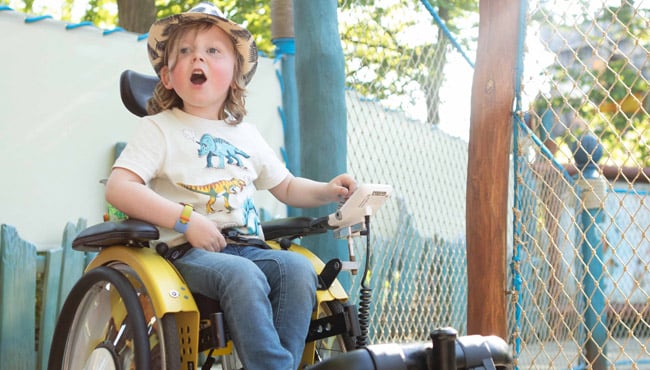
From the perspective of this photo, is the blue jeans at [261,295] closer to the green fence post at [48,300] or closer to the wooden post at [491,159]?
the wooden post at [491,159]

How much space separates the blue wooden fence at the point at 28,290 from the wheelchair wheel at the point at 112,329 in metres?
0.84

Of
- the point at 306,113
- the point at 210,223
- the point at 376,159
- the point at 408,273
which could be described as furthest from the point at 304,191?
the point at 408,273

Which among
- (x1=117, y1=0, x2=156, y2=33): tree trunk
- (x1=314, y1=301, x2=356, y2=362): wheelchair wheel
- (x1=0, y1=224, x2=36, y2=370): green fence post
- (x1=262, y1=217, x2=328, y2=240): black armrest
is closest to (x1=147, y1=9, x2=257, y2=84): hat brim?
(x1=262, y1=217, x2=328, y2=240): black armrest

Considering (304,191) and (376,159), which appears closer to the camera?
(304,191)

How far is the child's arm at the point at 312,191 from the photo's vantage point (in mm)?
2330

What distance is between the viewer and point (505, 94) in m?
2.87

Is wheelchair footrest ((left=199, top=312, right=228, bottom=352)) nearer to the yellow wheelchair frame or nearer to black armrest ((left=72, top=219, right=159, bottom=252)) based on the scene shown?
the yellow wheelchair frame

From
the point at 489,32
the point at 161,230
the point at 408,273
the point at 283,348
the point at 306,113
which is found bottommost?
the point at 408,273

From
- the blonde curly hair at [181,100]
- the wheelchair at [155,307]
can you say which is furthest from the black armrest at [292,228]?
the blonde curly hair at [181,100]

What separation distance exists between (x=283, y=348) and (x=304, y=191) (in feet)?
2.55

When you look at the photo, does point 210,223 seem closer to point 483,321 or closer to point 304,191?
point 304,191

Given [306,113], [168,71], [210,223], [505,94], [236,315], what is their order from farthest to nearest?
[306,113]
[505,94]
[168,71]
[210,223]
[236,315]

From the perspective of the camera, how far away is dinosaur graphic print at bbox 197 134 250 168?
228cm

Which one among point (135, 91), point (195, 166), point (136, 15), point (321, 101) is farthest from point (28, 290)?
point (136, 15)
